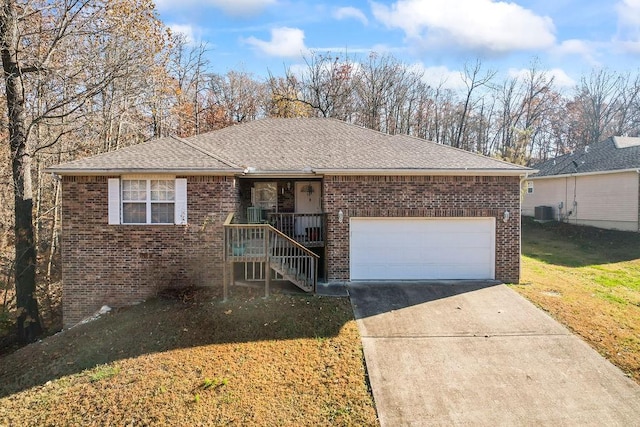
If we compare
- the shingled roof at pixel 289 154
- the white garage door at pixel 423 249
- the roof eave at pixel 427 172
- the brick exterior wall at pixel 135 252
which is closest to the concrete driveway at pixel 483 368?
the white garage door at pixel 423 249

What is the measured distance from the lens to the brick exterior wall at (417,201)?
9.91 m

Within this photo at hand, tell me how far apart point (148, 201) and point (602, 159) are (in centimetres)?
2298

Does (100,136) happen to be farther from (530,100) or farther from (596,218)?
(530,100)

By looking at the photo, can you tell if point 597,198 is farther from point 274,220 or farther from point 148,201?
point 148,201

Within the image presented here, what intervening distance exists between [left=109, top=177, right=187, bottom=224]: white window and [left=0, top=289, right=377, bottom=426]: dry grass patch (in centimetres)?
237

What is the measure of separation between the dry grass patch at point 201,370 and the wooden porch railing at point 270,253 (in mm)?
695

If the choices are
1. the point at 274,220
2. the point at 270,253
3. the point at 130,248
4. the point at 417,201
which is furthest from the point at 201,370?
the point at 417,201

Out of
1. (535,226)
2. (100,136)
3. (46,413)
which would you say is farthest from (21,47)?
(535,226)

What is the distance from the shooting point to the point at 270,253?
889 cm

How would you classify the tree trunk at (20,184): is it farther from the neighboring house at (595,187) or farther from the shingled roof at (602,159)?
the neighboring house at (595,187)

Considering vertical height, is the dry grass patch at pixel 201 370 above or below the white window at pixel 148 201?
below

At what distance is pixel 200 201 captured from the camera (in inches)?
369

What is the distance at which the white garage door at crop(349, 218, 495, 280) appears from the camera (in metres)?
10.1

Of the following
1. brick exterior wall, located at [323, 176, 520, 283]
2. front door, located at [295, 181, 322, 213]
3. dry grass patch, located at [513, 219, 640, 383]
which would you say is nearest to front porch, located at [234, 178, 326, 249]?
front door, located at [295, 181, 322, 213]
